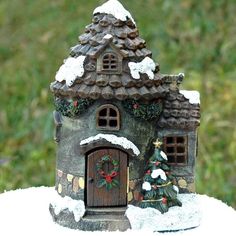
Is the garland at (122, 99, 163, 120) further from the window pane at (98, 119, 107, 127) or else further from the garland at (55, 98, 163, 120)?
the window pane at (98, 119, 107, 127)

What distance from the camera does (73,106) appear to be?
5.47 metres

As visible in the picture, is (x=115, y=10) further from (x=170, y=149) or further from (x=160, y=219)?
(x=160, y=219)

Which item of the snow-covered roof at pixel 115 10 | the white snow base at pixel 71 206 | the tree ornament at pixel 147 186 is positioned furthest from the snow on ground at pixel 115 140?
the snow-covered roof at pixel 115 10

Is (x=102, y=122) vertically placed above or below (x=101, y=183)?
above

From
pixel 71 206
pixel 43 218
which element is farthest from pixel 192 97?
pixel 43 218

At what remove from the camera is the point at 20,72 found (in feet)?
36.2

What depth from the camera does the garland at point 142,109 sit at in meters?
5.42

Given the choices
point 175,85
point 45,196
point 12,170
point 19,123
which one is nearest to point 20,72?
point 19,123

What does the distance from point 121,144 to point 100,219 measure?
2.04ft

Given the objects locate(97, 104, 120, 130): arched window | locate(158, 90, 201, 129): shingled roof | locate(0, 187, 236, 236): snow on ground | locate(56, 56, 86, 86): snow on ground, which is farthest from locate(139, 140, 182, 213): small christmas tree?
locate(56, 56, 86, 86): snow on ground

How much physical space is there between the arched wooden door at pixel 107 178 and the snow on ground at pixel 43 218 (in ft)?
0.91

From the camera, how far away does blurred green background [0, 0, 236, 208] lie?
957 cm

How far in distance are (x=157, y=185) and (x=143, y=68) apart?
93cm

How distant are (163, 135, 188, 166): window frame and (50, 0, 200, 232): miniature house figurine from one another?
0.15 ft
